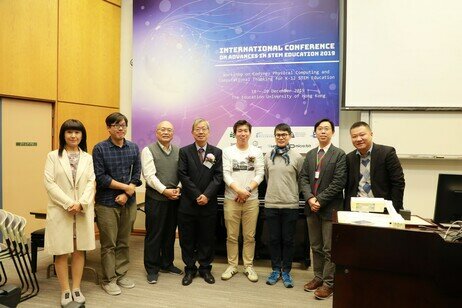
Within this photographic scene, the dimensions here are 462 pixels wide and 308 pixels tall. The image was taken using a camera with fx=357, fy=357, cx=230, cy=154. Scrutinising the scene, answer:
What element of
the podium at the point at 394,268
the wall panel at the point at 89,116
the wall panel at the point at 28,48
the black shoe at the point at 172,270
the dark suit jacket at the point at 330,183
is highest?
the wall panel at the point at 28,48

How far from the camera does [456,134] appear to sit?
4.21 meters

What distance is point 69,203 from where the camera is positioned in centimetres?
Answer: 276

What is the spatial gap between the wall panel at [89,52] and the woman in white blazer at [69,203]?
198 cm

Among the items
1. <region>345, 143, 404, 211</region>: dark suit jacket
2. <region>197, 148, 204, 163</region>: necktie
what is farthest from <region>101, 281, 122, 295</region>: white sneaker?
<region>345, 143, 404, 211</region>: dark suit jacket

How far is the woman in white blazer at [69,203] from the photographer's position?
9.14ft

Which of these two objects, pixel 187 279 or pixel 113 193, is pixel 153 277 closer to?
pixel 187 279

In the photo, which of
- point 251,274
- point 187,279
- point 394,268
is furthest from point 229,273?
point 394,268

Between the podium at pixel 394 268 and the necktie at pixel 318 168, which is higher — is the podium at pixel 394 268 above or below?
below

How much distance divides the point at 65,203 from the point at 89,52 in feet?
9.60

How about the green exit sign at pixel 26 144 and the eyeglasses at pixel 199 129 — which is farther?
the green exit sign at pixel 26 144

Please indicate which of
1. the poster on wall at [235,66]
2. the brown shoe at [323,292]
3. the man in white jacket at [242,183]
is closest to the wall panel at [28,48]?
the poster on wall at [235,66]

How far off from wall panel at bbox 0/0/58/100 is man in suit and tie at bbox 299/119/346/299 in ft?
10.7

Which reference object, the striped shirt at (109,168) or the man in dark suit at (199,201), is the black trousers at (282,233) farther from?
the striped shirt at (109,168)

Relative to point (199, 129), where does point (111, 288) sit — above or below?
below
